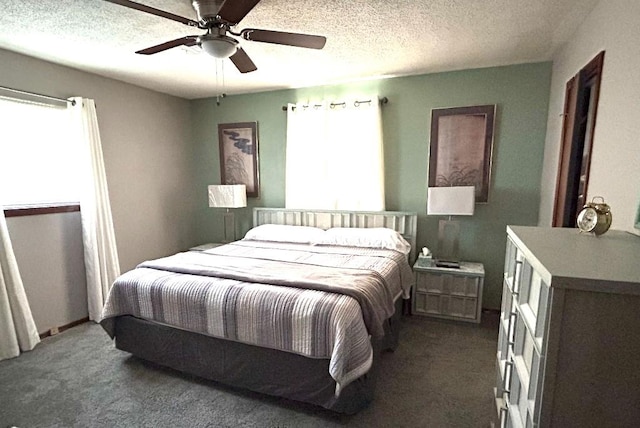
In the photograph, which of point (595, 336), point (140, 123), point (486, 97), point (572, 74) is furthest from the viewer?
point (140, 123)

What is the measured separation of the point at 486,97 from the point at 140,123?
13.0 feet

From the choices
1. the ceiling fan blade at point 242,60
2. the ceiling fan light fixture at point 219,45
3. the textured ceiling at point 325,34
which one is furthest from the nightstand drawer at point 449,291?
the ceiling fan light fixture at point 219,45

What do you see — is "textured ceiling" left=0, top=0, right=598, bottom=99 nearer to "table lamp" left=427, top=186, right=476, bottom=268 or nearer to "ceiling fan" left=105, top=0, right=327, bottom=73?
"ceiling fan" left=105, top=0, right=327, bottom=73

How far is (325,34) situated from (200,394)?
2783 millimetres

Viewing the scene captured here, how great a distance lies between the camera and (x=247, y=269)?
8.23 feet

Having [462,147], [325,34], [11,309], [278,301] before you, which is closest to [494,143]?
[462,147]

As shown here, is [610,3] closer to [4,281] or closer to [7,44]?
[7,44]

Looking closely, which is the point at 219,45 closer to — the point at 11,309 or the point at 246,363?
the point at 246,363

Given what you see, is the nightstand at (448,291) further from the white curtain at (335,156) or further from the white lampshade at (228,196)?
the white lampshade at (228,196)

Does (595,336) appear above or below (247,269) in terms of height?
above

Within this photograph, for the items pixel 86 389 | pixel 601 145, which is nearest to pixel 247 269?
pixel 86 389

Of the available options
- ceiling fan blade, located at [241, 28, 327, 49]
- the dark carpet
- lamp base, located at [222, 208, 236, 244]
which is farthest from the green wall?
ceiling fan blade, located at [241, 28, 327, 49]

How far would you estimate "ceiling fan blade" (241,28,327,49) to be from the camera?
1.85 meters

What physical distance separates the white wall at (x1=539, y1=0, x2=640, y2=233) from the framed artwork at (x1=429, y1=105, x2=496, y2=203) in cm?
108
